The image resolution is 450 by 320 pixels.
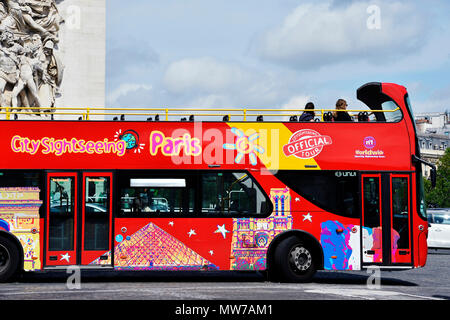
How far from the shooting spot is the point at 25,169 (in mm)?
14031

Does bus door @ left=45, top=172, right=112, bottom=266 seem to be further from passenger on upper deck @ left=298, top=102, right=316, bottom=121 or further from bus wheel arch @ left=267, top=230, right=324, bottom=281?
passenger on upper deck @ left=298, top=102, right=316, bottom=121

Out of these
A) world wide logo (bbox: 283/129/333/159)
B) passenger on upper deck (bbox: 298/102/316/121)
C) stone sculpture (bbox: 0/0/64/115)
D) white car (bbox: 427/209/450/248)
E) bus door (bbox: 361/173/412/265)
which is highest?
stone sculpture (bbox: 0/0/64/115)

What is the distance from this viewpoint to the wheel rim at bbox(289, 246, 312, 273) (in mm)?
14305

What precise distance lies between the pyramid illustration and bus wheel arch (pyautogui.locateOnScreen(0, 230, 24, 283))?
70.3 inches

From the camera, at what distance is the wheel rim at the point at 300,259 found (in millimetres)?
14305

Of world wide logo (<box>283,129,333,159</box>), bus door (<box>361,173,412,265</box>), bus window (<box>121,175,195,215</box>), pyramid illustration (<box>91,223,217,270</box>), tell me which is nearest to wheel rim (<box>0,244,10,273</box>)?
pyramid illustration (<box>91,223,217,270</box>)

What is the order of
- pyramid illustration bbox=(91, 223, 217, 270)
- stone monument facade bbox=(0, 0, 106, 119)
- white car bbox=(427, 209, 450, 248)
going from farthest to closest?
white car bbox=(427, 209, 450, 248) < stone monument facade bbox=(0, 0, 106, 119) < pyramid illustration bbox=(91, 223, 217, 270)

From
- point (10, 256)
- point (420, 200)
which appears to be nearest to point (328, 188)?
point (420, 200)

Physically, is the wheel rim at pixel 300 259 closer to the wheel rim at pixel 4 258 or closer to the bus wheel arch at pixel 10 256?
the bus wheel arch at pixel 10 256

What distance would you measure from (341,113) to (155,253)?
14.7 ft

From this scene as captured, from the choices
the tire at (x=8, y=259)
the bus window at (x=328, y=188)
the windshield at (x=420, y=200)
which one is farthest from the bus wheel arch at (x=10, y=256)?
the windshield at (x=420, y=200)

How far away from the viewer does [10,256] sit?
13836 mm

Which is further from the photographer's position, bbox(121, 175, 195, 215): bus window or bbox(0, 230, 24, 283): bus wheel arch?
bbox(121, 175, 195, 215): bus window
